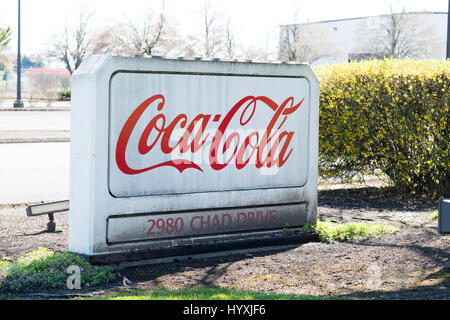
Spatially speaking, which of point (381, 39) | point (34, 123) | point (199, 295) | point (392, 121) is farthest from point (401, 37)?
point (199, 295)

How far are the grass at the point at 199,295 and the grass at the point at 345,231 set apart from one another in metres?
2.74

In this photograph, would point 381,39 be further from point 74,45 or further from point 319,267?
point 319,267

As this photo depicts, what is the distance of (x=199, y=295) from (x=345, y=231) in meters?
3.45

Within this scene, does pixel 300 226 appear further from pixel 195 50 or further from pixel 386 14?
pixel 386 14

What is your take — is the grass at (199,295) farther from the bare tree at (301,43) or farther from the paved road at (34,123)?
the bare tree at (301,43)

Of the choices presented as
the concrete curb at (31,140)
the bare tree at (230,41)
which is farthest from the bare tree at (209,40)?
the concrete curb at (31,140)

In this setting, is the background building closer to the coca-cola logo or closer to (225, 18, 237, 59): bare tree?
(225, 18, 237, 59): bare tree

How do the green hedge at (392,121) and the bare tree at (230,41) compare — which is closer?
the green hedge at (392,121)

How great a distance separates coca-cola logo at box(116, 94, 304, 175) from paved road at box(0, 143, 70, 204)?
16.9 feet

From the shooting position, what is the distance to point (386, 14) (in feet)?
203

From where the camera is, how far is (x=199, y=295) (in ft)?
19.2

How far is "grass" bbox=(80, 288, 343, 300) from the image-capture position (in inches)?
223

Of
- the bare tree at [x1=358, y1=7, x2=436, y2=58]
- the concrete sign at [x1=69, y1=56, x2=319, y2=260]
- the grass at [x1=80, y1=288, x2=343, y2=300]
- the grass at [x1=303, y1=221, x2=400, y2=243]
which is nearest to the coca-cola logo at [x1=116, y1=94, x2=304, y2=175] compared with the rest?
the concrete sign at [x1=69, y1=56, x2=319, y2=260]

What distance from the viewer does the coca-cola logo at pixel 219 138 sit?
7.48m
